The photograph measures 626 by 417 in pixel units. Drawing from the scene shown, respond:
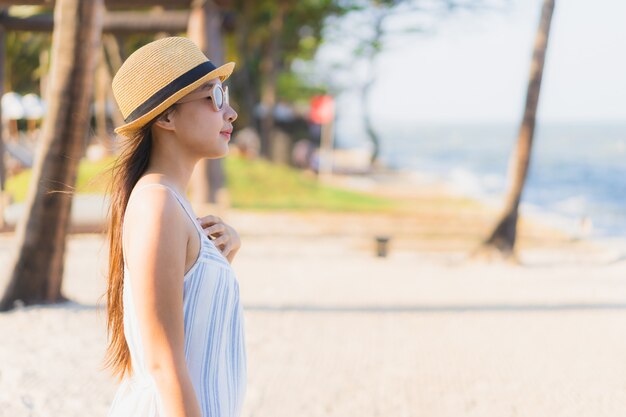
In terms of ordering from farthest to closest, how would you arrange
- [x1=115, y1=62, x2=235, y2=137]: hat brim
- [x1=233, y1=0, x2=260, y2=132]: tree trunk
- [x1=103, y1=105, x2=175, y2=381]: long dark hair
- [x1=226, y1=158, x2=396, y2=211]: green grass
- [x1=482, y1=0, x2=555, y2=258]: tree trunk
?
[x1=233, y1=0, x2=260, y2=132]: tree trunk, [x1=226, y1=158, x2=396, y2=211]: green grass, [x1=482, y1=0, x2=555, y2=258]: tree trunk, [x1=103, y1=105, x2=175, y2=381]: long dark hair, [x1=115, y1=62, x2=235, y2=137]: hat brim

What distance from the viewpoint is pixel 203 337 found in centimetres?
189

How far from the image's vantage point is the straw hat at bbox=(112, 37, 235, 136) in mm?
1842

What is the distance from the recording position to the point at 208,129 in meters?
1.93

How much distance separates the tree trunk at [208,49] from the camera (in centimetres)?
1458

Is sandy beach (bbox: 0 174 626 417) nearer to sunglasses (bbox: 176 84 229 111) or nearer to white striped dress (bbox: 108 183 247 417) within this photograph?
white striped dress (bbox: 108 183 247 417)

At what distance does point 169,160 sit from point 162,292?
0.35m

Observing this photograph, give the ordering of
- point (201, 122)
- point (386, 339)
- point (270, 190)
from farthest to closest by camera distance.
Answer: point (270, 190) < point (386, 339) < point (201, 122)

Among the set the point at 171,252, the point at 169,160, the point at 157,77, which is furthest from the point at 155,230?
the point at 157,77

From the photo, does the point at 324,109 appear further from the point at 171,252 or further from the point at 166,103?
the point at 171,252

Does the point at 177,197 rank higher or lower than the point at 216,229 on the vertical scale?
higher

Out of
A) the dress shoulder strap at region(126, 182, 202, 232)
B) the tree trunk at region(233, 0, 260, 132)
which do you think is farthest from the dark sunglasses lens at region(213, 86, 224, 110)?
the tree trunk at region(233, 0, 260, 132)

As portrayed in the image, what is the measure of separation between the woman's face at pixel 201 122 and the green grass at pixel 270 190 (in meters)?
15.2

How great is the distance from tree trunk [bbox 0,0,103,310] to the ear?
202 inches

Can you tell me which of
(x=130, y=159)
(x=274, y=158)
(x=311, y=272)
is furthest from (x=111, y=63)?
(x=130, y=159)
